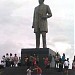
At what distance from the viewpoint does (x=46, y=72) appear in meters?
26.4

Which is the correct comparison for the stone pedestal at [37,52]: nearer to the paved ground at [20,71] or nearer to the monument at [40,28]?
the monument at [40,28]

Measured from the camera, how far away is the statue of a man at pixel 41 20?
2914 centimetres

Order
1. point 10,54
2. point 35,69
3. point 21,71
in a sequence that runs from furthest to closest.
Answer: point 10,54 < point 21,71 < point 35,69

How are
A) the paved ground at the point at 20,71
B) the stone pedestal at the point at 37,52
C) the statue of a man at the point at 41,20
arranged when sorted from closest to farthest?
the paved ground at the point at 20,71
the stone pedestal at the point at 37,52
the statue of a man at the point at 41,20

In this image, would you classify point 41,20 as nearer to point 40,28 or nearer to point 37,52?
point 40,28

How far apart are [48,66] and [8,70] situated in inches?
122

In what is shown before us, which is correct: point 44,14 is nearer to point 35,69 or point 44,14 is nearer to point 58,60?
point 58,60

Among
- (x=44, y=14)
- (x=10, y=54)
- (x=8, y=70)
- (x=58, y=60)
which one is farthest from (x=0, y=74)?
(x=44, y=14)

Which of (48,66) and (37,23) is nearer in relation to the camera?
(48,66)

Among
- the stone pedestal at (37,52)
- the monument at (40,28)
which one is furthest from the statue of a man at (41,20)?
the stone pedestal at (37,52)

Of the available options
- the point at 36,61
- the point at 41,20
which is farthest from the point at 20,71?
the point at 41,20

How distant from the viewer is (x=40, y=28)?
2933 centimetres

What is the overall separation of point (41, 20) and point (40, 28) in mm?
692

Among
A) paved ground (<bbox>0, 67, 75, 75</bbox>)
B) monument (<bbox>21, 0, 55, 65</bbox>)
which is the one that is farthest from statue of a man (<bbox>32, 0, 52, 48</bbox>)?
paved ground (<bbox>0, 67, 75, 75</bbox>)
